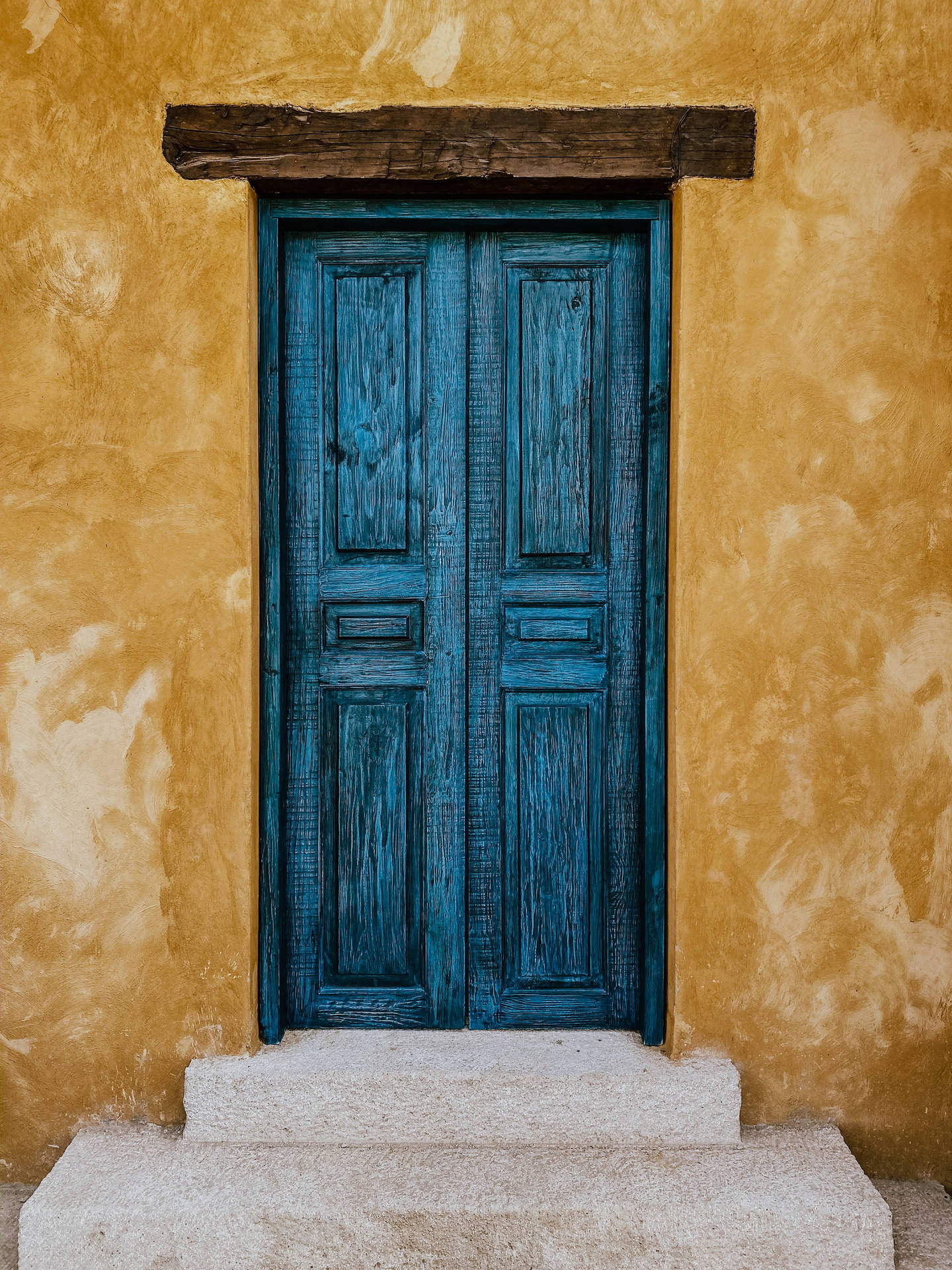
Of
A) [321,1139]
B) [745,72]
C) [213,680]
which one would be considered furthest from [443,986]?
[745,72]

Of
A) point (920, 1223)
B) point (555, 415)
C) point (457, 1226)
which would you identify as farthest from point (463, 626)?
point (920, 1223)

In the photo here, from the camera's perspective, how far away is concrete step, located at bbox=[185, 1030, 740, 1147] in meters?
2.52

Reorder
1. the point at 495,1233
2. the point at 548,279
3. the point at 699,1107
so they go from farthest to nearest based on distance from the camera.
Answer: the point at 548,279
the point at 699,1107
the point at 495,1233

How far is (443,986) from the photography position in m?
2.80

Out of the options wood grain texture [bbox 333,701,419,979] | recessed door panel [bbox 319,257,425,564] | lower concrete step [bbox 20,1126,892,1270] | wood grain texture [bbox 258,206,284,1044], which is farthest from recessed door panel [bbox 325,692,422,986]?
lower concrete step [bbox 20,1126,892,1270]

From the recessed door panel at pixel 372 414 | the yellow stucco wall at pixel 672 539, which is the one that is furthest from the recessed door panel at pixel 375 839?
the recessed door panel at pixel 372 414

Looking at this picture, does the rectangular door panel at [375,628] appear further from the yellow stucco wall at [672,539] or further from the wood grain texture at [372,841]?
the yellow stucco wall at [672,539]

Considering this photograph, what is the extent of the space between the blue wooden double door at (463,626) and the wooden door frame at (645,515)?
0.05m

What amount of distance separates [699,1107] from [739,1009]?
287mm

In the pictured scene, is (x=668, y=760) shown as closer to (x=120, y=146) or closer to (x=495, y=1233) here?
(x=495, y=1233)

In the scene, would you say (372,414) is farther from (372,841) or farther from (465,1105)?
(465,1105)

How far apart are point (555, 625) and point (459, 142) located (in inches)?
54.9

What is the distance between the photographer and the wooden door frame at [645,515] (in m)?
2.66

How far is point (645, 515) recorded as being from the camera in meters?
2.75
